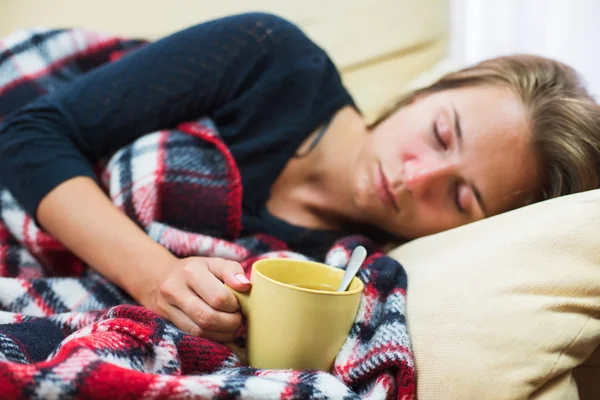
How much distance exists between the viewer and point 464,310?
55 centimetres

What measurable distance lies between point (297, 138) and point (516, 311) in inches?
17.9

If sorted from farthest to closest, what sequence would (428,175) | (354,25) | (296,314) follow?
(354,25)
(428,175)
(296,314)

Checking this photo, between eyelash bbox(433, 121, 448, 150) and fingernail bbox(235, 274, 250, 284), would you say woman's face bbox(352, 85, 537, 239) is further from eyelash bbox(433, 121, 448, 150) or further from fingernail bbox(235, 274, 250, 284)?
fingernail bbox(235, 274, 250, 284)

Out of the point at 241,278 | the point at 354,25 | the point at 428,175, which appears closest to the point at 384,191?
the point at 428,175

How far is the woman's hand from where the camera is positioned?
525 millimetres

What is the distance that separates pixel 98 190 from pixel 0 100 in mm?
340

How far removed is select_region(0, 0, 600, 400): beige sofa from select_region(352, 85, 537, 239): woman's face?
1.43 ft

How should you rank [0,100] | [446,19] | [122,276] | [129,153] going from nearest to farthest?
[122,276]
[129,153]
[0,100]
[446,19]

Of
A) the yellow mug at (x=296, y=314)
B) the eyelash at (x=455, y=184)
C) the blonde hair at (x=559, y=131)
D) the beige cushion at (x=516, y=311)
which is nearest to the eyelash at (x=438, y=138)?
the eyelash at (x=455, y=184)

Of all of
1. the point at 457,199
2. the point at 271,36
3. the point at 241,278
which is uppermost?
the point at 271,36

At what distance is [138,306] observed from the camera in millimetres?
577

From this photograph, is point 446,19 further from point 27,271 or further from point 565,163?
point 27,271

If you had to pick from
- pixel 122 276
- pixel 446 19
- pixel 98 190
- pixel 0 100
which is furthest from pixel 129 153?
pixel 446 19

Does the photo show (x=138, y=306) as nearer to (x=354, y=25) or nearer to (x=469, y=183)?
(x=469, y=183)
